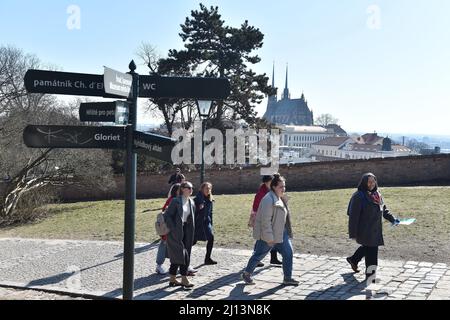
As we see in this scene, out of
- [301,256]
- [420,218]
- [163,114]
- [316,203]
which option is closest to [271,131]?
[163,114]

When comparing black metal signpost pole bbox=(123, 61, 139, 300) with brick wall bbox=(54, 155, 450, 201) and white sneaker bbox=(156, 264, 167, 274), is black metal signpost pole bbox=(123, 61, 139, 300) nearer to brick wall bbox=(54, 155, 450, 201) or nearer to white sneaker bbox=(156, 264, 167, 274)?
white sneaker bbox=(156, 264, 167, 274)

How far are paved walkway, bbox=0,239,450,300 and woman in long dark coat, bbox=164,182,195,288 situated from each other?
0.94 feet

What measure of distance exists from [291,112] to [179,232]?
168712 millimetres

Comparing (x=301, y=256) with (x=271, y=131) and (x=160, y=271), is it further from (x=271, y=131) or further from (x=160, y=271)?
(x=271, y=131)

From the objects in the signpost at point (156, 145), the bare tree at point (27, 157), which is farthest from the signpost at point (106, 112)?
the bare tree at point (27, 157)

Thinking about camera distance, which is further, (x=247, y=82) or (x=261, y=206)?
(x=247, y=82)

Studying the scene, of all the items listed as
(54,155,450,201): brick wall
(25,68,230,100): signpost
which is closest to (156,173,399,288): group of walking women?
(25,68,230,100): signpost

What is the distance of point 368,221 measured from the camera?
715 centimetres

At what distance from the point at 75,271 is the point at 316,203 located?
10305 mm

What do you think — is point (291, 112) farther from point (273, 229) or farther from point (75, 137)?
point (75, 137)

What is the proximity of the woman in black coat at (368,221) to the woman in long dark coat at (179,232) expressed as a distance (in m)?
2.47

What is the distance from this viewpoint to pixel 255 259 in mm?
7152

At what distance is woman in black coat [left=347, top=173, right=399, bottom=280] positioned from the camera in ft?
23.4

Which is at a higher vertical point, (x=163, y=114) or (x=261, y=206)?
(x=163, y=114)
